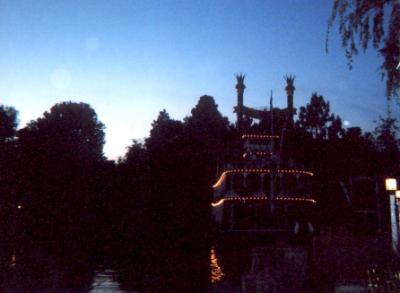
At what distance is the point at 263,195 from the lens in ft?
134

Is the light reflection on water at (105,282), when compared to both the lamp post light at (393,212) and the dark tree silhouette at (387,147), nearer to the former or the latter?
the lamp post light at (393,212)

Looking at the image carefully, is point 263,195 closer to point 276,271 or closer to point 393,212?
point 393,212

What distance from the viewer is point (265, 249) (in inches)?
547

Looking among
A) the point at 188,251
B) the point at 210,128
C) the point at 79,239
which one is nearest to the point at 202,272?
the point at 188,251

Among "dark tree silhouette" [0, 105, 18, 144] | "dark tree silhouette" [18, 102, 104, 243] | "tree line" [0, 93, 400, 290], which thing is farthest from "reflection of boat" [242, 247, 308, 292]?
"dark tree silhouette" [0, 105, 18, 144]

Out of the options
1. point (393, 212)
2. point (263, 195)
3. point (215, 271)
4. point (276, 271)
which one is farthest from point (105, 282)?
point (263, 195)

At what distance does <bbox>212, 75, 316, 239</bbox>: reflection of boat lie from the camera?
3909 cm

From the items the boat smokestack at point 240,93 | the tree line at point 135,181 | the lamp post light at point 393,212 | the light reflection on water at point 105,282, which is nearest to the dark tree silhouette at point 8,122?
the tree line at point 135,181

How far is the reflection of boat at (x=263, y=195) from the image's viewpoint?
3909 centimetres

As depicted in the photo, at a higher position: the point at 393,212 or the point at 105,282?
the point at 393,212

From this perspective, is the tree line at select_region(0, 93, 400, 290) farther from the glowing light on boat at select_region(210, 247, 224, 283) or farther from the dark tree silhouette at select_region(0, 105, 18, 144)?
the glowing light on boat at select_region(210, 247, 224, 283)

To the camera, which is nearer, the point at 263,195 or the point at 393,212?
the point at 393,212

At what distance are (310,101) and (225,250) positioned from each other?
155 feet

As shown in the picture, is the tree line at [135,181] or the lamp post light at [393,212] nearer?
the lamp post light at [393,212]
